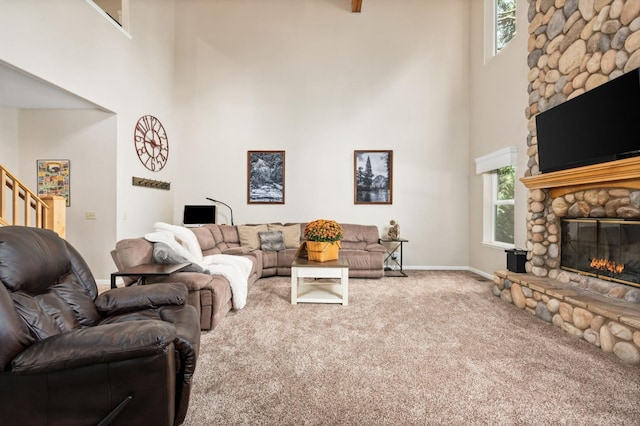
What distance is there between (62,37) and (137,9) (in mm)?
1829

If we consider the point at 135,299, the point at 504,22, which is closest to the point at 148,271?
the point at 135,299

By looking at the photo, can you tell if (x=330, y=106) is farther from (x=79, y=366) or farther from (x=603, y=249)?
(x=79, y=366)

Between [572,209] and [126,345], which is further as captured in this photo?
[572,209]

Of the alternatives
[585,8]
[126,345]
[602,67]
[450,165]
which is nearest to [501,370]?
[126,345]

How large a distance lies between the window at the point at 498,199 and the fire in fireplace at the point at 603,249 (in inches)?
53.8

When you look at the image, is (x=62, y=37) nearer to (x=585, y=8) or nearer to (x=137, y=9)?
(x=137, y=9)

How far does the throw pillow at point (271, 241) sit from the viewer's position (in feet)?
17.5

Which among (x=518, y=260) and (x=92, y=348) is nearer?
(x=92, y=348)

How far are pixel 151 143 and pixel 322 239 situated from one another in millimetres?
3545

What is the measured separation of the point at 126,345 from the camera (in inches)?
47.8

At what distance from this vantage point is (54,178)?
4.55 meters

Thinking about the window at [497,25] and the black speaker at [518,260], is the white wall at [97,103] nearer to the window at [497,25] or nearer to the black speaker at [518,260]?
the black speaker at [518,260]

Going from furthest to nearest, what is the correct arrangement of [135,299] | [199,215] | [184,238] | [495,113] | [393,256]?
[393,256], [199,215], [495,113], [184,238], [135,299]

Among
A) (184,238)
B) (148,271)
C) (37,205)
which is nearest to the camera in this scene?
(148,271)
